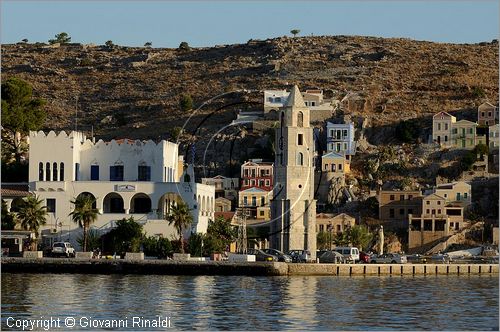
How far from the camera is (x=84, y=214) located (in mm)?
105125

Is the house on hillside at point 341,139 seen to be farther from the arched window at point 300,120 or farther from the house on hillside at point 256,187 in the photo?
the arched window at point 300,120

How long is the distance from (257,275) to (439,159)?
208 feet

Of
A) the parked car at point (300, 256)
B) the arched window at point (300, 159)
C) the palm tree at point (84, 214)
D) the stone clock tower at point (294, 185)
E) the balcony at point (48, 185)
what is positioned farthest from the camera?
the arched window at point (300, 159)

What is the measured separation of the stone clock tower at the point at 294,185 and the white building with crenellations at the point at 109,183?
5121 mm

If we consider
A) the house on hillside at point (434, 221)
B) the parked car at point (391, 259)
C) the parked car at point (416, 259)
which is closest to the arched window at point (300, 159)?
the parked car at point (391, 259)

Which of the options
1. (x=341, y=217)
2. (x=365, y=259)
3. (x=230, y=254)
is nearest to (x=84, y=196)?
(x=230, y=254)

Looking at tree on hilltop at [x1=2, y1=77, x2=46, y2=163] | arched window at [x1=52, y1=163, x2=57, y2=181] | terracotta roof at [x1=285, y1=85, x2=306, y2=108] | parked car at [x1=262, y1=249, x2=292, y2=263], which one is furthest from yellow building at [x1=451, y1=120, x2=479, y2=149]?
arched window at [x1=52, y1=163, x2=57, y2=181]

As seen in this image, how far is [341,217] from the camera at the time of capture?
5605 inches

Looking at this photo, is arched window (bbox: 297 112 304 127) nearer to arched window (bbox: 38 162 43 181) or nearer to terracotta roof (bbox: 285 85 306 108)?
terracotta roof (bbox: 285 85 306 108)

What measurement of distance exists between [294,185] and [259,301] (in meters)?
37.9

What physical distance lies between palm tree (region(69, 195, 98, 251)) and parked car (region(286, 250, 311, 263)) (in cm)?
1308

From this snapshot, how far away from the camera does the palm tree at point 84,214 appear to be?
345ft

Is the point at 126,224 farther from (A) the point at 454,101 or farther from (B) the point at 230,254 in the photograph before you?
(A) the point at 454,101

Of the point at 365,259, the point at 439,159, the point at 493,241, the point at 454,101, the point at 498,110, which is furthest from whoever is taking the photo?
the point at 454,101
